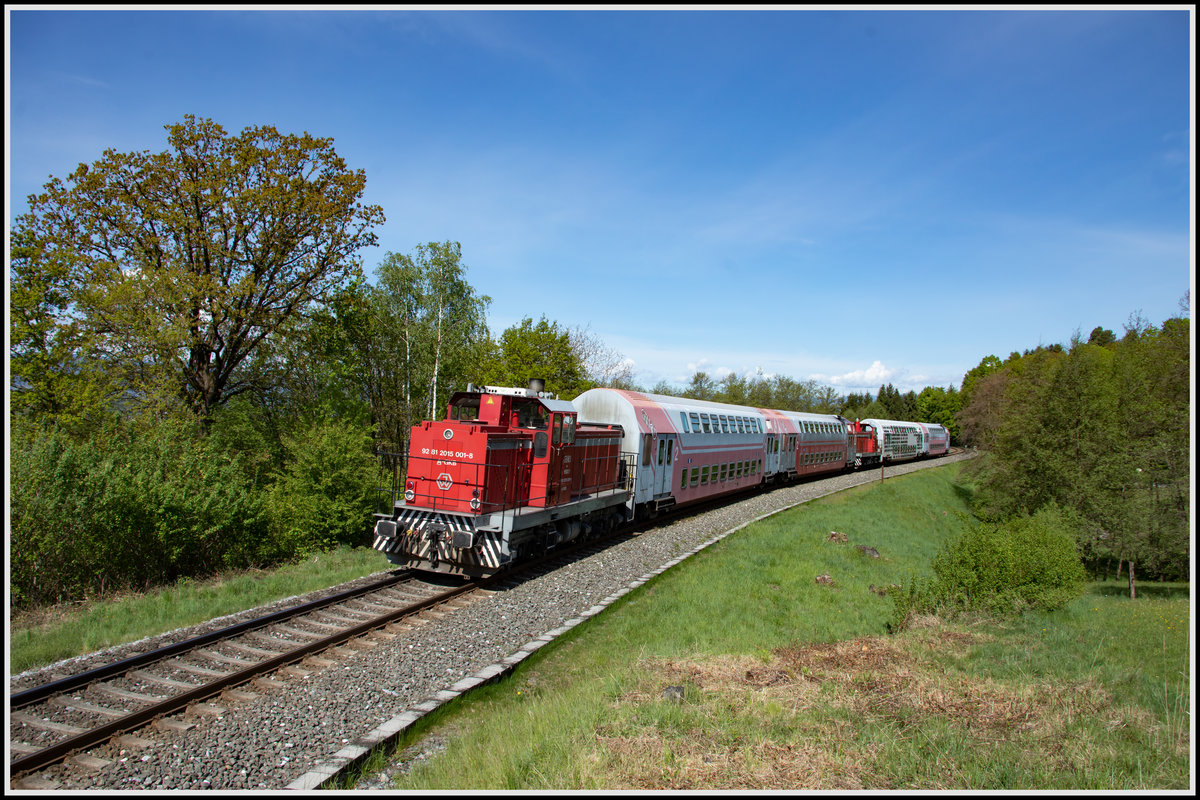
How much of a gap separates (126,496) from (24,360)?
10.3m

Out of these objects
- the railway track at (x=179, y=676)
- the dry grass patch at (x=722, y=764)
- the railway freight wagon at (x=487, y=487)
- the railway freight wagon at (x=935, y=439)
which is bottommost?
the railway freight wagon at (x=935, y=439)

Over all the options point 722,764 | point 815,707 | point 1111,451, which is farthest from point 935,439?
point 722,764

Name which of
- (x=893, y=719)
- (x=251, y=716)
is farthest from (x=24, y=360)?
(x=893, y=719)

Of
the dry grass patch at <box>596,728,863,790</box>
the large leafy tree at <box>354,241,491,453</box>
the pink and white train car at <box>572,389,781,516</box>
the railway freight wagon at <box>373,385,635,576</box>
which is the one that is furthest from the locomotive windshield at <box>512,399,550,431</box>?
the large leafy tree at <box>354,241,491,453</box>

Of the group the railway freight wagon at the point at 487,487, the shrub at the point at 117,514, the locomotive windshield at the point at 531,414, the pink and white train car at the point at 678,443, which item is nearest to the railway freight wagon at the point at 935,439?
the pink and white train car at the point at 678,443

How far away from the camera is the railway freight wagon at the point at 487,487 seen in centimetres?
1175

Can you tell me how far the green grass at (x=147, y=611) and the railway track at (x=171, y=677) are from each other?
126 centimetres

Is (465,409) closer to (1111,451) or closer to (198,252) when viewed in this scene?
(198,252)

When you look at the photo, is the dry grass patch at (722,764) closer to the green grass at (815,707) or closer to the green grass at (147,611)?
the green grass at (815,707)

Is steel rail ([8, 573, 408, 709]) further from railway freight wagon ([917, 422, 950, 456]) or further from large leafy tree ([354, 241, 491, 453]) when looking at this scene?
railway freight wagon ([917, 422, 950, 456])

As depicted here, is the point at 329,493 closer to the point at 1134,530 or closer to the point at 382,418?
the point at 382,418

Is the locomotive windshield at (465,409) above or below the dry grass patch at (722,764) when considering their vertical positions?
above

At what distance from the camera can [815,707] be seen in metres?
6.39

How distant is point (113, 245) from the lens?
20.7m
